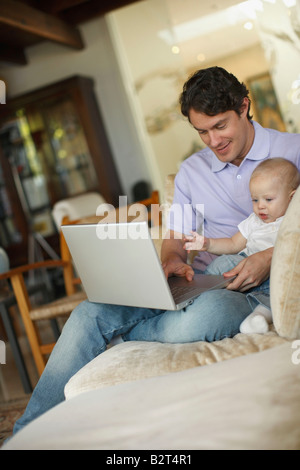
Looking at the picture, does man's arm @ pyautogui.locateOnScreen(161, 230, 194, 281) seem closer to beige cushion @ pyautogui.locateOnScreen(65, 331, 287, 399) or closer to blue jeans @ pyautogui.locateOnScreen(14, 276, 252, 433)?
blue jeans @ pyautogui.locateOnScreen(14, 276, 252, 433)

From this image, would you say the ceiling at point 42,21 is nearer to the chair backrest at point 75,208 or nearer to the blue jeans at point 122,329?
the chair backrest at point 75,208

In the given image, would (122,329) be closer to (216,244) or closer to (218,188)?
(216,244)

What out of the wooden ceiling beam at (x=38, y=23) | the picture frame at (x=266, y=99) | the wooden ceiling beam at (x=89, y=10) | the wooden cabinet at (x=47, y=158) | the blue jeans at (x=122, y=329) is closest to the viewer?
the blue jeans at (x=122, y=329)

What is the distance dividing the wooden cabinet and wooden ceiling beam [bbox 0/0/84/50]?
41cm

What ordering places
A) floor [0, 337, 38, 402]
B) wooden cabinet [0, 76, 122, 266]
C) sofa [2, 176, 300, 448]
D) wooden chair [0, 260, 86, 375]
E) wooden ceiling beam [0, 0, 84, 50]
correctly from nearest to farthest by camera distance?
sofa [2, 176, 300, 448] → wooden chair [0, 260, 86, 375] → floor [0, 337, 38, 402] → wooden ceiling beam [0, 0, 84, 50] → wooden cabinet [0, 76, 122, 266]

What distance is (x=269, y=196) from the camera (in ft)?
4.76

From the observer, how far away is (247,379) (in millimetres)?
1005

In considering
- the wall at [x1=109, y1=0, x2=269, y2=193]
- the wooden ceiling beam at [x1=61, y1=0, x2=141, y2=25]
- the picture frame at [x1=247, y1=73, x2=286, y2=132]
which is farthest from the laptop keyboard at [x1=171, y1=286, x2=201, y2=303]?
the wooden ceiling beam at [x1=61, y1=0, x2=141, y2=25]

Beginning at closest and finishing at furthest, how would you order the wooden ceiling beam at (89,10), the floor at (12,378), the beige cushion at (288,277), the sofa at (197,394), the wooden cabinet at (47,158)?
the sofa at (197,394) < the beige cushion at (288,277) < the floor at (12,378) < the wooden ceiling beam at (89,10) < the wooden cabinet at (47,158)

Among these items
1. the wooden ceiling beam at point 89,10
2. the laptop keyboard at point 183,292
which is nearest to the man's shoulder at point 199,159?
the laptop keyboard at point 183,292

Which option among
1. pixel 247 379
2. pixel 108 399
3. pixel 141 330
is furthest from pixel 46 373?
pixel 247 379

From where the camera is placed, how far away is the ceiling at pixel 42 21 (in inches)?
165

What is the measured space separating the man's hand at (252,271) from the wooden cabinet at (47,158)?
3.93m

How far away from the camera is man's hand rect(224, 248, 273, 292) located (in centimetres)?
140
